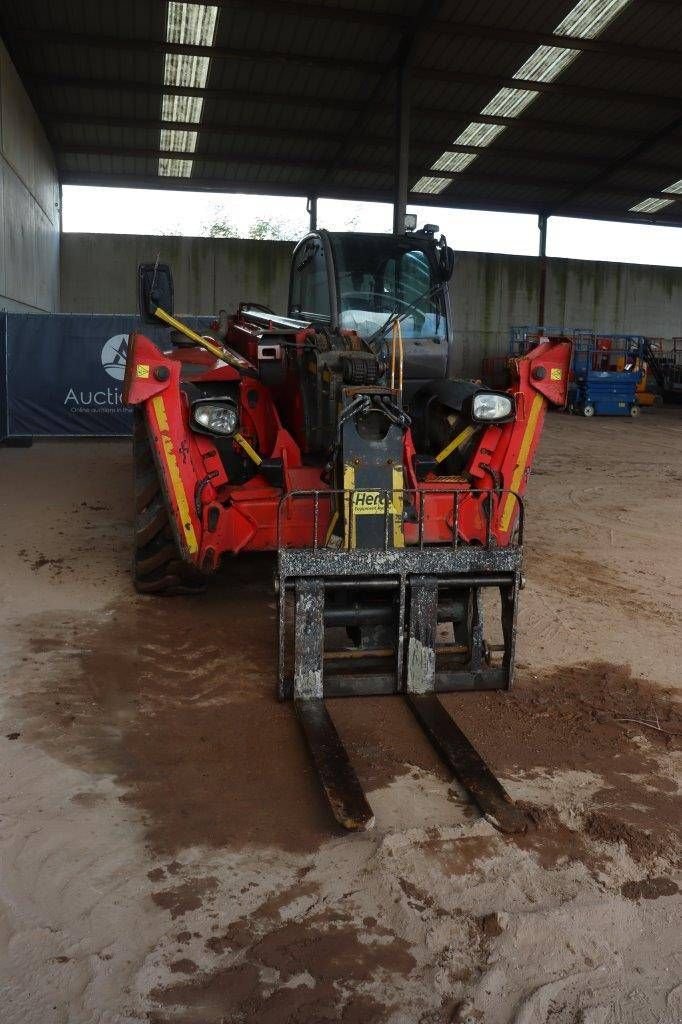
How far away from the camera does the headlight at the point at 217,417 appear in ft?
16.1

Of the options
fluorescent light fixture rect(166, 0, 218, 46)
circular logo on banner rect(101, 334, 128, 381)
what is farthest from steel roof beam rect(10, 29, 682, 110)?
circular logo on banner rect(101, 334, 128, 381)

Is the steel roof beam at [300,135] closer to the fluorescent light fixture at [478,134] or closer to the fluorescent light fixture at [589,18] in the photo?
the fluorescent light fixture at [478,134]

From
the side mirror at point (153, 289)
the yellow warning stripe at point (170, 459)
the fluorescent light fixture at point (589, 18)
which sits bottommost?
the yellow warning stripe at point (170, 459)

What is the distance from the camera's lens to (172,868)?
9.26ft

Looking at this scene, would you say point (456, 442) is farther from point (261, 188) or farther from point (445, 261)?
point (261, 188)

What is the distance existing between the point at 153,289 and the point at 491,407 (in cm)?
214

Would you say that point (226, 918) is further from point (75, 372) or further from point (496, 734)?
point (75, 372)

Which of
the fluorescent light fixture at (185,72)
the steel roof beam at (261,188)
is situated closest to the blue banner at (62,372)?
the fluorescent light fixture at (185,72)

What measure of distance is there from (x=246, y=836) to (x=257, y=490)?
2.36 meters

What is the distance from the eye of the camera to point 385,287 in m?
6.18

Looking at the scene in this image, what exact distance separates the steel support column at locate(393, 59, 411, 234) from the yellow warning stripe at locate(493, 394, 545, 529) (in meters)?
11.4

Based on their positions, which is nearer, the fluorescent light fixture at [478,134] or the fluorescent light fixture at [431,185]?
the fluorescent light fixture at [478,134]

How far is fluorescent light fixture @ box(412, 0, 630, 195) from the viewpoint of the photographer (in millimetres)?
15109

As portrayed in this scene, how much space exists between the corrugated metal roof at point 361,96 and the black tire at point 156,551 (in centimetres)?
1174
